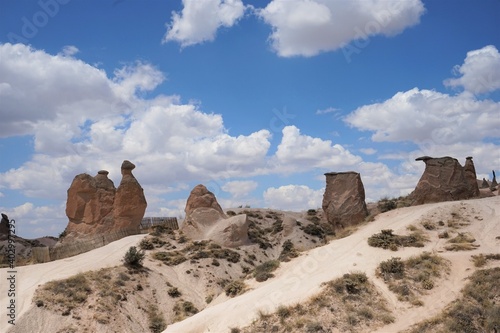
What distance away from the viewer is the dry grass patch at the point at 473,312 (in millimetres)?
13594

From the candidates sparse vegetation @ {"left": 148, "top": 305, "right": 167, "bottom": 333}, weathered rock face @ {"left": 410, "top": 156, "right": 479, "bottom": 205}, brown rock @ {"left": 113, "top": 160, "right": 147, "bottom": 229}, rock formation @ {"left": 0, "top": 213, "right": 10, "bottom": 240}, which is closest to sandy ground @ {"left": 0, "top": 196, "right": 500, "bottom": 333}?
weathered rock face @ {"left": 410, "top": 156, "right": 479, "bottom": 205}

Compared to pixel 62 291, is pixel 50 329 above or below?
below

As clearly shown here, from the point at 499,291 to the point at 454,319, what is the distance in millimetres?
2299

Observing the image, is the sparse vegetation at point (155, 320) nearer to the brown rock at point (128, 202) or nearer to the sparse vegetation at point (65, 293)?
the sparse vegetation at point (65, 293)

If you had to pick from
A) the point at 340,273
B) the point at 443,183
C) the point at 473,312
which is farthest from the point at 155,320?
the point at 443,183

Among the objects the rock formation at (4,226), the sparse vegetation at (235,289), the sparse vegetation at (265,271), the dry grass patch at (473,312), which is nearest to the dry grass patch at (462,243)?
the dry grass patch at (473,312)

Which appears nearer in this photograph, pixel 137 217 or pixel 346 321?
pixel 346 321

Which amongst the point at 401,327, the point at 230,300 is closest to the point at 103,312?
the point at 230,300

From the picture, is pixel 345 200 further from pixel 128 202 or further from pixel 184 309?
pixel 128 202

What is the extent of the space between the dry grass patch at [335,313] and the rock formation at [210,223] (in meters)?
18.9

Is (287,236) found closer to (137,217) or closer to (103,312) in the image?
(137,217)

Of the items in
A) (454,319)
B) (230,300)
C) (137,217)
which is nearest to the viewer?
(454,319)

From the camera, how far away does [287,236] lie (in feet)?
131

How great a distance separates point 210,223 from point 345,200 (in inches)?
555
